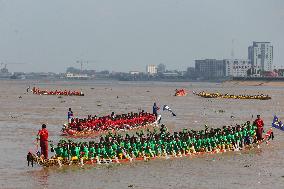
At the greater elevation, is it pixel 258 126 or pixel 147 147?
pixel 258 126

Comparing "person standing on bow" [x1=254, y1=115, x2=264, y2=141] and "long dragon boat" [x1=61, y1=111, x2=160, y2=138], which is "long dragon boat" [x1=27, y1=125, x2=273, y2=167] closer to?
"person standing on bow" [x1=254, y1=115, x2=264, y2=141]

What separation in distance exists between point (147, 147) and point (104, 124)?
17312 millimetres

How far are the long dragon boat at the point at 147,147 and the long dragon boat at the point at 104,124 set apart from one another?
13.1 m

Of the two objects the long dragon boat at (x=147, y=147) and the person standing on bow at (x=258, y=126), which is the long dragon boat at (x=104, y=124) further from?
the person standing on bow at (x=258, y=126)

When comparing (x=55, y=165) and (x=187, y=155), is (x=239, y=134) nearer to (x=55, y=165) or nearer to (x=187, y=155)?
(x=187, y=155)

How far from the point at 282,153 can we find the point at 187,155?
7.23 metres

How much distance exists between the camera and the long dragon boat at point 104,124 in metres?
53.8

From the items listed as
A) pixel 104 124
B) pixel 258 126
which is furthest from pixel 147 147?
pixel 104 124

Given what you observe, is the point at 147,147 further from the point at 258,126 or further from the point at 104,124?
the point at 104,124

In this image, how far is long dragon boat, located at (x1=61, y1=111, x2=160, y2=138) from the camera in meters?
53.8

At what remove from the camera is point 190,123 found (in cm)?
7038

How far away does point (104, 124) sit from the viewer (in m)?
56.5

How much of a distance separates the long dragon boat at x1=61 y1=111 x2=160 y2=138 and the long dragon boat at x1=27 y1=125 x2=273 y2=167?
1311 cm

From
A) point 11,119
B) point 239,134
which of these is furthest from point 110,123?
point 11,119
